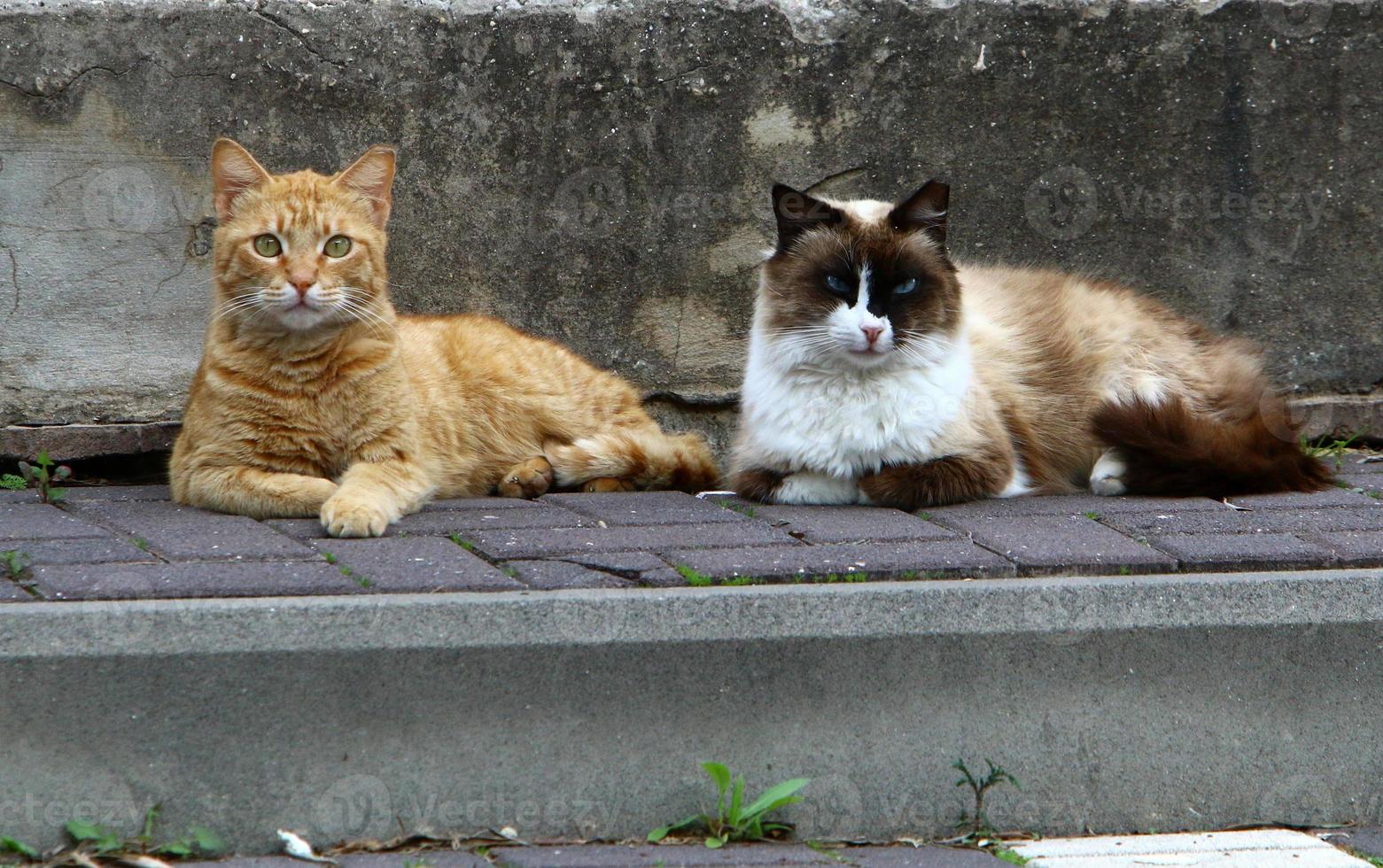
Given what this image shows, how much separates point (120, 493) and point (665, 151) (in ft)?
7.30

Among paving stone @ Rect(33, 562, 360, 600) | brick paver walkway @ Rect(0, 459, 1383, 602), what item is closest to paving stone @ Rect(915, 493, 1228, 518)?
brick paver walkway @ Rect(0, 459, 1383, 602)

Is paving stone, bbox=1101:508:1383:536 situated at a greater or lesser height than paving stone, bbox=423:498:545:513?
greater

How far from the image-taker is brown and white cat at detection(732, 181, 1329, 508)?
162 inches

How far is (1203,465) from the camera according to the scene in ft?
13.9

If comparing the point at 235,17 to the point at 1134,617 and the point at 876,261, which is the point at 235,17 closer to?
the point at 876,261

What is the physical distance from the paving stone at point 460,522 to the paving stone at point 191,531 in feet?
0.26

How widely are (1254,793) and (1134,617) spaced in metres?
0.50

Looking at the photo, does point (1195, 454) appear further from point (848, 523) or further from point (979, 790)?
point (979, 790)

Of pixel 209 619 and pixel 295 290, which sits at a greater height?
pixel 295 290

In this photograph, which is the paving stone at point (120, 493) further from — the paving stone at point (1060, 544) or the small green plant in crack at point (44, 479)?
the paving stone at point (1060, 544)

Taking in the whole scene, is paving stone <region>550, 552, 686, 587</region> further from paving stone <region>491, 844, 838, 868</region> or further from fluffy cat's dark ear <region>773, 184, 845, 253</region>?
fluffy cat's dark ear <region>773, 184, 845, 253</region>

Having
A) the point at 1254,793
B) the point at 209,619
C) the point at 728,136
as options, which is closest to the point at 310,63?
the point at 728,136
